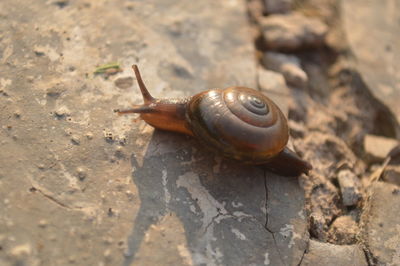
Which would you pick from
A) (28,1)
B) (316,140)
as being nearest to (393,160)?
(316,140)

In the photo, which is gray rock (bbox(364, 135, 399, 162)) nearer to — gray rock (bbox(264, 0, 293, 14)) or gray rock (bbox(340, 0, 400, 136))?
gray rock (bbox(340, 0, 400, 136))

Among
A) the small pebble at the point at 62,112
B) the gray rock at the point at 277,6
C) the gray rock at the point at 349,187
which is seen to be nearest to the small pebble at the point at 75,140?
the small pebble at the point at 62,112

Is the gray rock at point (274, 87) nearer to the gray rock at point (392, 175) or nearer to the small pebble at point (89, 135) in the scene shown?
the gray rock at point (392, 175)

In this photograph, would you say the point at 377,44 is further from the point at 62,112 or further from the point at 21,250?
the point at 21,250

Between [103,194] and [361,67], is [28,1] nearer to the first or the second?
[103,194]

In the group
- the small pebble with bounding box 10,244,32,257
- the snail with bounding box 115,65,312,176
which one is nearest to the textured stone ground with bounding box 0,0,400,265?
the small pebble with bounding box 10,244,32,257

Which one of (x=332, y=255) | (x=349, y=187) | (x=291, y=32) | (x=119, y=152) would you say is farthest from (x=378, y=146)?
(x=119, y=152)
